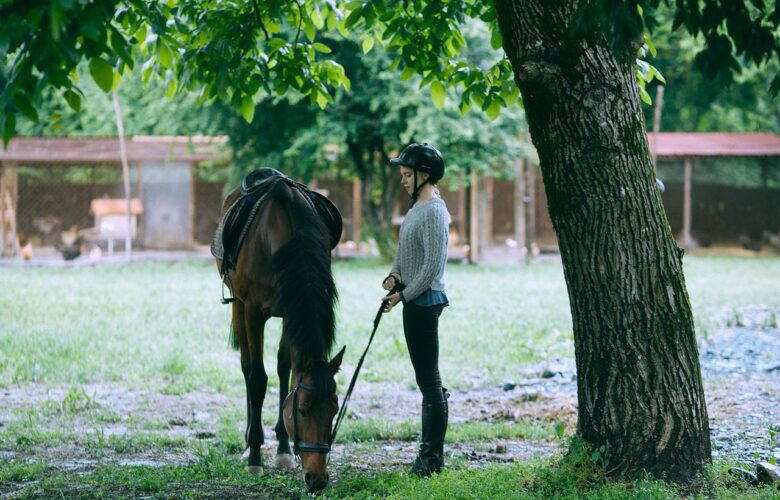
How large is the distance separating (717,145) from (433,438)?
24511mm

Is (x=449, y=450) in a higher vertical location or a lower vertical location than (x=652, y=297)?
lower

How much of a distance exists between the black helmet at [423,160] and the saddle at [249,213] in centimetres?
75

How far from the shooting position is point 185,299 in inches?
545

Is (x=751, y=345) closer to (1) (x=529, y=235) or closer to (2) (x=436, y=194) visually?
(2) (x=436, y=194)

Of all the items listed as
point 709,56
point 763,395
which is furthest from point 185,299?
point 709,56

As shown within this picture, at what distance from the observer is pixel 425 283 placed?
4820 millimetres

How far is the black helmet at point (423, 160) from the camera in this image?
4941 mm

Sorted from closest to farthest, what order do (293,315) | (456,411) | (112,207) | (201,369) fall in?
(293,315), (456,411), (201,369), (112,207)

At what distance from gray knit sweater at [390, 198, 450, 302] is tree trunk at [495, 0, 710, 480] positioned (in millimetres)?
784

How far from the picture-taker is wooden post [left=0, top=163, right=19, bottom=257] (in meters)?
23.6

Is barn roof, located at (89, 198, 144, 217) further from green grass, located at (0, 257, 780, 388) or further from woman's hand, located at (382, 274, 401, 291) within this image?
woman's hand, located at (382, 274, 401, 291)

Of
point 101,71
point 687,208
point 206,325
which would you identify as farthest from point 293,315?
point 687,208

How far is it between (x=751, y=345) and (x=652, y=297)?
6015 mm

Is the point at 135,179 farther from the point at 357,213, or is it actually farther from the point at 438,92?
the point at 438,92
